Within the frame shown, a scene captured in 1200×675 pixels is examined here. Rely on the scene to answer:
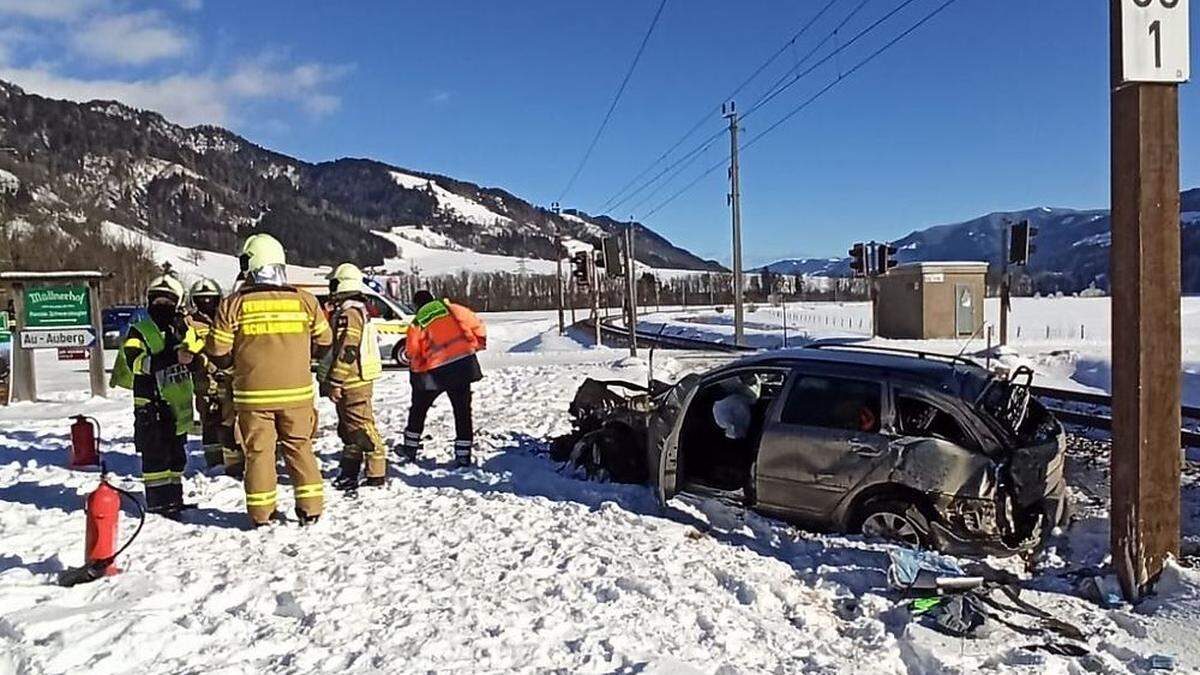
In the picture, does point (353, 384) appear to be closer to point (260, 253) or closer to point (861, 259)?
point (260, 253)

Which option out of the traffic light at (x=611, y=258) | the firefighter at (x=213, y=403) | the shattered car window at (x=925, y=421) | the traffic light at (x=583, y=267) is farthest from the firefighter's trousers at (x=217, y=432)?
the traffic light at (x=583, y=267)

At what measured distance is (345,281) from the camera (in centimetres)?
812

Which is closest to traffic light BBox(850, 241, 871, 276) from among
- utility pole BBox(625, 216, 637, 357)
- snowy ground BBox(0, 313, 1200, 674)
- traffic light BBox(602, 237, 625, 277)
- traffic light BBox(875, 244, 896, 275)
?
traffic light BBox(875, 244, 896, 275)

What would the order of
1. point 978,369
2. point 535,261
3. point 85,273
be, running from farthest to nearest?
point 535,261 < point 85,273 < point 978,369

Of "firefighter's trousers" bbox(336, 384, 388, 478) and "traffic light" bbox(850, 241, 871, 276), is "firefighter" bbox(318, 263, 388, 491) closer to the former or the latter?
"firefighter's trousers" bbox(336, 384, 388, 478)

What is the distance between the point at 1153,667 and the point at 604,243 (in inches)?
771

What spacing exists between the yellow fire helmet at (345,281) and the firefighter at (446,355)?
813 mm

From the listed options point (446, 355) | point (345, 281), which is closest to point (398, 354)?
point (446, 355)

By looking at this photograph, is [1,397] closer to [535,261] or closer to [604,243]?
[604,243]

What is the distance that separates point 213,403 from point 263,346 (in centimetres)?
257

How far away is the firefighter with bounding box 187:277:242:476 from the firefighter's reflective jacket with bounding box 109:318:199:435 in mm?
897

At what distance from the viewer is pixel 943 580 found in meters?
4.72

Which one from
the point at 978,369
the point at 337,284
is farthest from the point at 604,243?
the point at 978,369

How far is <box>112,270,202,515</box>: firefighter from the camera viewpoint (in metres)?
6.95
